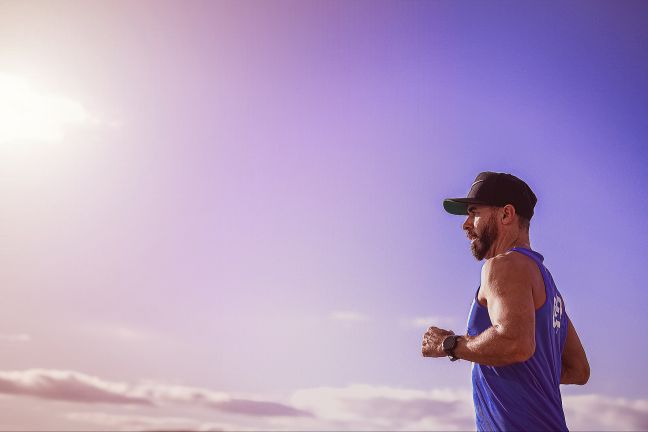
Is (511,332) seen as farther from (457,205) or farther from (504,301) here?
(457,205)

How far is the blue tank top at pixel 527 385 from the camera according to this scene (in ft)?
13.6

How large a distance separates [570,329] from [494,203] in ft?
4.46

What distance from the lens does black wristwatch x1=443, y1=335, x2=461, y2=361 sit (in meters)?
4.28

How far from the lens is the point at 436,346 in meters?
4.43

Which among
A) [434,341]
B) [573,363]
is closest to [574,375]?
[573,363]

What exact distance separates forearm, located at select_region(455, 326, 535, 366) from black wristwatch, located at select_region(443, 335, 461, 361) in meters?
0.14

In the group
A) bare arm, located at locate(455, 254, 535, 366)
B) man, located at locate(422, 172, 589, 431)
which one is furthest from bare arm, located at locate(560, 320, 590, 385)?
bare arm, located at locate(455, 254, 535, 366)

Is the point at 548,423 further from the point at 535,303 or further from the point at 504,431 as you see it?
the point at 535,303

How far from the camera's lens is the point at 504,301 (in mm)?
3998

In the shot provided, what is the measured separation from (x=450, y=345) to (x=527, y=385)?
621 mm

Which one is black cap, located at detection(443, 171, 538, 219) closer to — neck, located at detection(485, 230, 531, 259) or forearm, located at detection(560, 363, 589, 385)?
neck, located at detection(485, 230, 531, 259)

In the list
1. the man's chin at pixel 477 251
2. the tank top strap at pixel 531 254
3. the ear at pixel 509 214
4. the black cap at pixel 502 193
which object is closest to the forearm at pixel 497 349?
the tank top strap at pixel 531 254

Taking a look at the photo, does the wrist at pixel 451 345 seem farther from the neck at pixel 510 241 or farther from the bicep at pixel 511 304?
the neck at pixel 510 241

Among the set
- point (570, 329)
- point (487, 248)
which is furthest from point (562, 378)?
point (487, 248)
